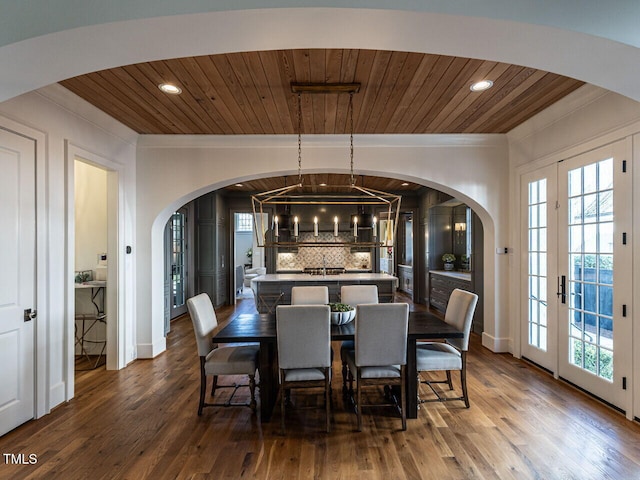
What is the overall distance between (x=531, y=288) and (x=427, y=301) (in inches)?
155

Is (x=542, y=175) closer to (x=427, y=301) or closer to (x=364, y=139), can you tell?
(x=364, y=139)

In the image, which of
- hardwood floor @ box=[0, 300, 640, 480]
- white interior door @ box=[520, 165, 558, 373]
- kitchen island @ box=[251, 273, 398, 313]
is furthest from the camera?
kitchen island @ box=[251, 273, 398, 313]

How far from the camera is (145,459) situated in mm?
2367

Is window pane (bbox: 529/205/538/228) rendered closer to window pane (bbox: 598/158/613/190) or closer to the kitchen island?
window pane (bbox: 598/158/613/190)

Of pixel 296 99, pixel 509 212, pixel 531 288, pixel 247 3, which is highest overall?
pixel 296 99

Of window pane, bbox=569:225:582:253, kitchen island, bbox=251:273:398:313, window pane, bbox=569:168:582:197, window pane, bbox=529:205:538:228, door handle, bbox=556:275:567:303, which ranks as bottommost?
kitchen island, bbox=251:273:398:313

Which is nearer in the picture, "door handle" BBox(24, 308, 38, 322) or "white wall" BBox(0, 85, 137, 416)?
"door handle" BBox(24, 308, 38, 322)

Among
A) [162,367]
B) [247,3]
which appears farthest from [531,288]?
[162,367]

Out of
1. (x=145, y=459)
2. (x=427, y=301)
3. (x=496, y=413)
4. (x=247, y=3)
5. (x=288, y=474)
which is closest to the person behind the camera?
(x=247, y=3)

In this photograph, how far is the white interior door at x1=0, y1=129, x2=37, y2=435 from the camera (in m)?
2.64

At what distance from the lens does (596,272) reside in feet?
10.5

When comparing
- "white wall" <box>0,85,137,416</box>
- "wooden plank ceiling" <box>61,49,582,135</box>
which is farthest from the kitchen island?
"white wall" <box>0,85,137,416</box>

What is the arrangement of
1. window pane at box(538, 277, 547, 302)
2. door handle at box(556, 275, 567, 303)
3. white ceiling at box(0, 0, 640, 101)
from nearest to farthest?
white ceiling at box(0, 0, 640, 101), door handle at box(556, 275, 567, 303), window pane at box(538, 277, 547, 302)

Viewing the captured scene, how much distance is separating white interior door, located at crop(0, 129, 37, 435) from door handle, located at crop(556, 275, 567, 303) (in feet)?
16.2
